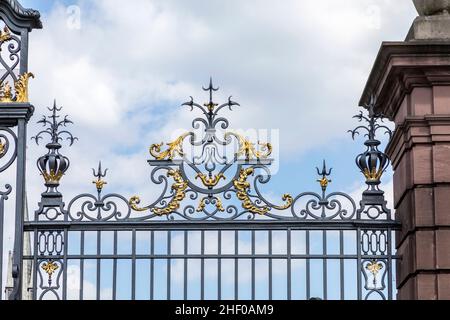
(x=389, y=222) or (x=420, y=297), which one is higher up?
(x=389, y=222)

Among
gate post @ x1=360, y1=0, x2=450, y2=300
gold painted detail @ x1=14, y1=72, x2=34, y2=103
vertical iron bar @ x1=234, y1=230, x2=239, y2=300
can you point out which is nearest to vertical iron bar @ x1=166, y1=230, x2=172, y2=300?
vertical iron bar @ x1=234, y1=230, x2=239, y2=300

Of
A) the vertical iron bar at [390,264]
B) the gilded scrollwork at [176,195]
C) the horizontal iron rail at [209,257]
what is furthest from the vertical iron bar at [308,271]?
the gilded scrollwork at [176,195]

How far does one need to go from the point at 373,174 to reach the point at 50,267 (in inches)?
150

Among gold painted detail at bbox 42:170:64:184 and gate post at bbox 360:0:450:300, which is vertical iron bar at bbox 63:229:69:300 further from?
gate post at bbox 360:0:450:300

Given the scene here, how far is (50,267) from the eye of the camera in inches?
571

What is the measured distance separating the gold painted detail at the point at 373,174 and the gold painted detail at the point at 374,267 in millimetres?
958

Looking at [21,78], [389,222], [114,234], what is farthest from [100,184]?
[389,222]

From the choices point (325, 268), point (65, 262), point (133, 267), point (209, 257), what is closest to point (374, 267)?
point (325, 268)

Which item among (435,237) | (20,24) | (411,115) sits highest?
(20,24)

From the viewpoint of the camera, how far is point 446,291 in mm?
13664

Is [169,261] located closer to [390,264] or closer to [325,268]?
[325,268]
